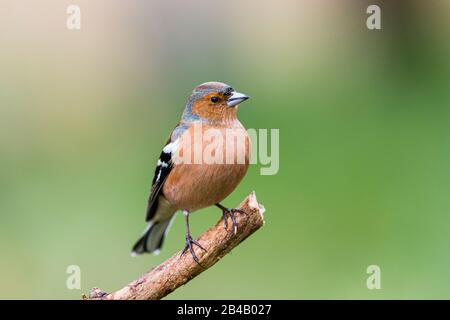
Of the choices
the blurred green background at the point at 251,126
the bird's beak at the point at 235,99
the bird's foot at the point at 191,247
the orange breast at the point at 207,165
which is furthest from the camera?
the blurred green background at the point at 251,126

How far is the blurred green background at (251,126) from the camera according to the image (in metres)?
7.38

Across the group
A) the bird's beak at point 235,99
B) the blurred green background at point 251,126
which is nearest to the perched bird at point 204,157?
the bird's beak at point 235,99

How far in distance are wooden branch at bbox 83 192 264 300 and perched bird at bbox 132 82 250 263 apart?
9 centimetres

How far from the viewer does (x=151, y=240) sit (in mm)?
6332

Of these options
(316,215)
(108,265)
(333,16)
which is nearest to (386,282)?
(316,215)

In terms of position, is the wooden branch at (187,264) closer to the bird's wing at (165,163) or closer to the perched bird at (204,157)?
the perched bird at (204,157)

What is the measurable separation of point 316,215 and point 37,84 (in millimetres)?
4388

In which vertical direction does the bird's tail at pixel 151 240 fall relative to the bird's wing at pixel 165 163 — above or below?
below

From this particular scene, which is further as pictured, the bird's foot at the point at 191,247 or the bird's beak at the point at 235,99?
the bird's beak at the point at 235,99

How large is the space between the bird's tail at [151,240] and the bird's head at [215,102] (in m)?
1.24

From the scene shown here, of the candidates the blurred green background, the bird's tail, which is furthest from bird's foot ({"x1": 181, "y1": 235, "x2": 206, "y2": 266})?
the blurred green background

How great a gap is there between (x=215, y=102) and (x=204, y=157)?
558 mm

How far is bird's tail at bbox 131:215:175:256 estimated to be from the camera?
20.7ft

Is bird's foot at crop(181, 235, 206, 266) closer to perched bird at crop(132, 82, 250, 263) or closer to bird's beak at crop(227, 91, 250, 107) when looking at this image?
perched bird at crop(132, 82, 250, 263)
